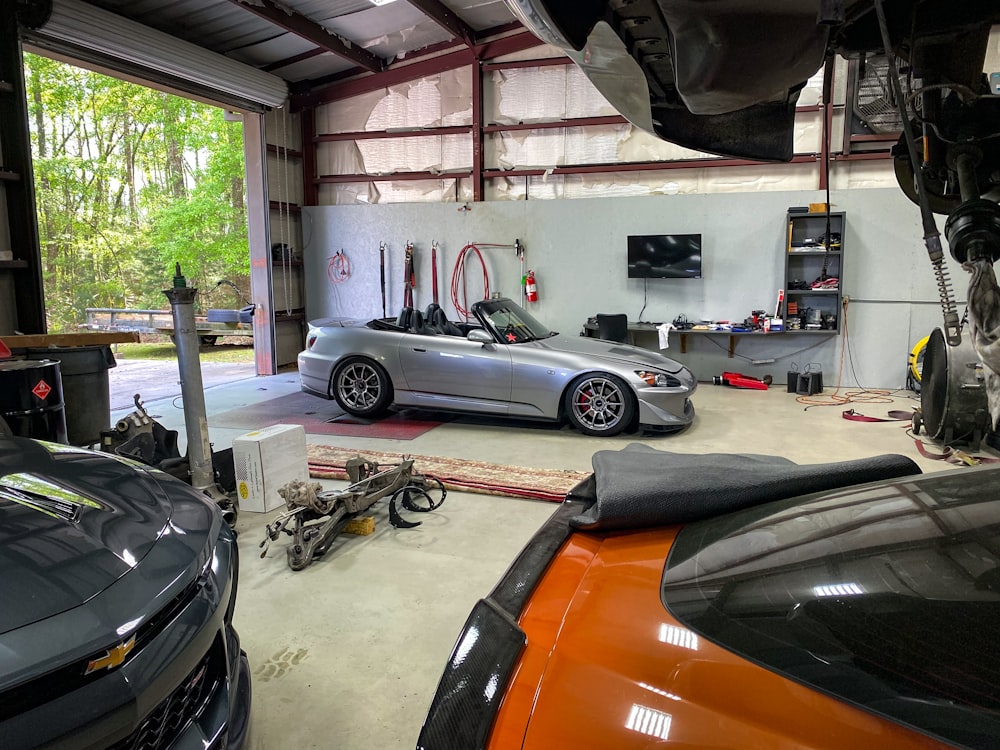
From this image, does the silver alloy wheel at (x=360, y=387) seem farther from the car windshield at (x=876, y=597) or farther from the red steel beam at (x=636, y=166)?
the car windshield at (x=876, y=597)

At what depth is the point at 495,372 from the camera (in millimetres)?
5676

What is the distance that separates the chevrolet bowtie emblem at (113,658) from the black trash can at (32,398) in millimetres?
3561

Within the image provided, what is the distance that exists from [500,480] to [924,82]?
3.06 m

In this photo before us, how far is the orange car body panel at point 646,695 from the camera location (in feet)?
2.58

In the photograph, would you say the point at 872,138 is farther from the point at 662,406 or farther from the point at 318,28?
the point at 318,28

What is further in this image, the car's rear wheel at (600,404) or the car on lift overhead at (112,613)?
the car's rear wheel at (600,404)

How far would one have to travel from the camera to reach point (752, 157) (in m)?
2.67

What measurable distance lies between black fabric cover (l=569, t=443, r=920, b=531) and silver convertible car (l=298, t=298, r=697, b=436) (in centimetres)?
387

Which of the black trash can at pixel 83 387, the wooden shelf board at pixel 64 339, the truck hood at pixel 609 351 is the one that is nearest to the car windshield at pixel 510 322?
the truck hood at pixel 609 351

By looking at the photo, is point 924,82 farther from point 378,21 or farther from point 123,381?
point 123,381

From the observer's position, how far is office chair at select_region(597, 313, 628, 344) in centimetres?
824

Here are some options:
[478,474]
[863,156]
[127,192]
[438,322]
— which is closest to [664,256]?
[863,156]

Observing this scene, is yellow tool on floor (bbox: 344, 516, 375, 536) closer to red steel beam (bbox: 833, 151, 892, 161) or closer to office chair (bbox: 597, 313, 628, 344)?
office chair (bbox: 597, 313, 628, 344)

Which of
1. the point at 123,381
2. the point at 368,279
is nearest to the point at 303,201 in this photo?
the point at 368,279
